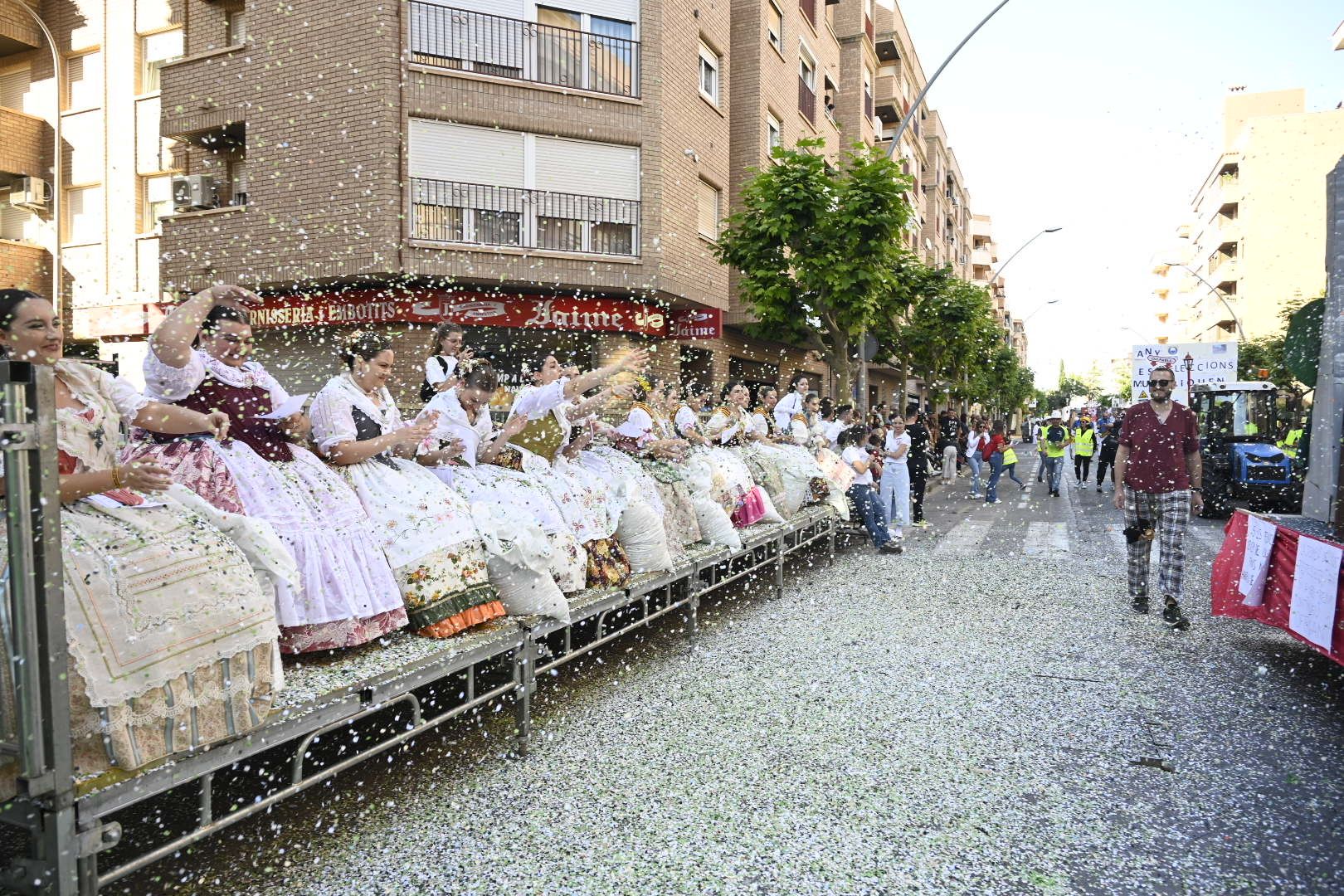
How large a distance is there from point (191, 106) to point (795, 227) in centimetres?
1122

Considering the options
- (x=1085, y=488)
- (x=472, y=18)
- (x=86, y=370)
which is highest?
(x=472, y=18)

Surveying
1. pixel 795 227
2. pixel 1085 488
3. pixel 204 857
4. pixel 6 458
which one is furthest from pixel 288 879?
pixel 1085 488

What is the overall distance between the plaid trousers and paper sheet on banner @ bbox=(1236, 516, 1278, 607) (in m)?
0.73

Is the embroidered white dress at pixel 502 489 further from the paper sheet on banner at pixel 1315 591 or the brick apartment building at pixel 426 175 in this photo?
the brick apartment building at pixel 426 175

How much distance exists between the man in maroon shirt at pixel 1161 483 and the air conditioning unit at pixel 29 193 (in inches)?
856

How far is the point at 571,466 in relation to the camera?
5.82 meters

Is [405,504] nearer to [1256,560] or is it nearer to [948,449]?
[1256,560]

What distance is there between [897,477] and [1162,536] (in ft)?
17.0

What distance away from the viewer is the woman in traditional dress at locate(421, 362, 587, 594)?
4.76 m

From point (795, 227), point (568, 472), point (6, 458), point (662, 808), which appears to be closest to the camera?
point (6, 458)

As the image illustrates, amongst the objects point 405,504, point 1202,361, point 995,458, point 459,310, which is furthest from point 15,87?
point 1202,361

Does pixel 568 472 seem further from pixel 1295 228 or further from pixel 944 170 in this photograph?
pixel 1295 228

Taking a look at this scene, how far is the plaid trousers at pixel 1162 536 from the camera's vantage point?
701 cm

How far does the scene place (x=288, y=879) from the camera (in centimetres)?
300
